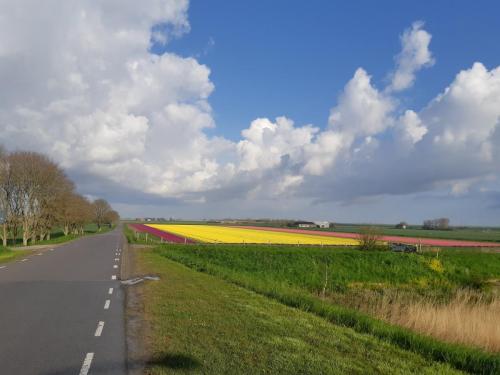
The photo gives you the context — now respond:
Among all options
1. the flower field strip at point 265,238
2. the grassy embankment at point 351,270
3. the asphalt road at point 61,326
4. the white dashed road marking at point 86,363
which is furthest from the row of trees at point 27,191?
the white dashed road marking at point 86,363

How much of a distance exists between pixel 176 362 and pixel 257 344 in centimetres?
Answer: 178

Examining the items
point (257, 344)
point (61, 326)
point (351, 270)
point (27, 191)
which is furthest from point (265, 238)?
point (257, 344)

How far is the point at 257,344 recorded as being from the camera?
24.8 ft

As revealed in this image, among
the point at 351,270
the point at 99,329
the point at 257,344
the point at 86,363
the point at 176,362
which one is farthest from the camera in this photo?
the point at 351,270

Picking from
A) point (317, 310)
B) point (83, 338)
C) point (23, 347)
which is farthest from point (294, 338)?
point (23, 347)

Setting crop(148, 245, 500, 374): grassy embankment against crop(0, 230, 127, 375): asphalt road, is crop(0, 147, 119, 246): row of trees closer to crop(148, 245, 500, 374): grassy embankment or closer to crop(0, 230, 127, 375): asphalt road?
crop(148, 245, 500, 374): grassy embankment

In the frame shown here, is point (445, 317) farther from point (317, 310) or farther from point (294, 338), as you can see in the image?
point (294, 338)

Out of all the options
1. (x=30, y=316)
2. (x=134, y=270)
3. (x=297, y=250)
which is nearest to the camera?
(x=30, y=316)

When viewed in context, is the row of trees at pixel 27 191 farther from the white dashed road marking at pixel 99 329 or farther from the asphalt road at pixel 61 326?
the white dashed road marking at pixel 99 329

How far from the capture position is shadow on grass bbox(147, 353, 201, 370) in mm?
6254

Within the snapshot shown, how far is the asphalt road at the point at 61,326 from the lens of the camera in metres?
6.59

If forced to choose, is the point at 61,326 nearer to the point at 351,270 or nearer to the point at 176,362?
the point at 176,362

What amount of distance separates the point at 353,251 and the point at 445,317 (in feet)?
99.6

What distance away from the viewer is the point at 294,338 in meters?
8.16
